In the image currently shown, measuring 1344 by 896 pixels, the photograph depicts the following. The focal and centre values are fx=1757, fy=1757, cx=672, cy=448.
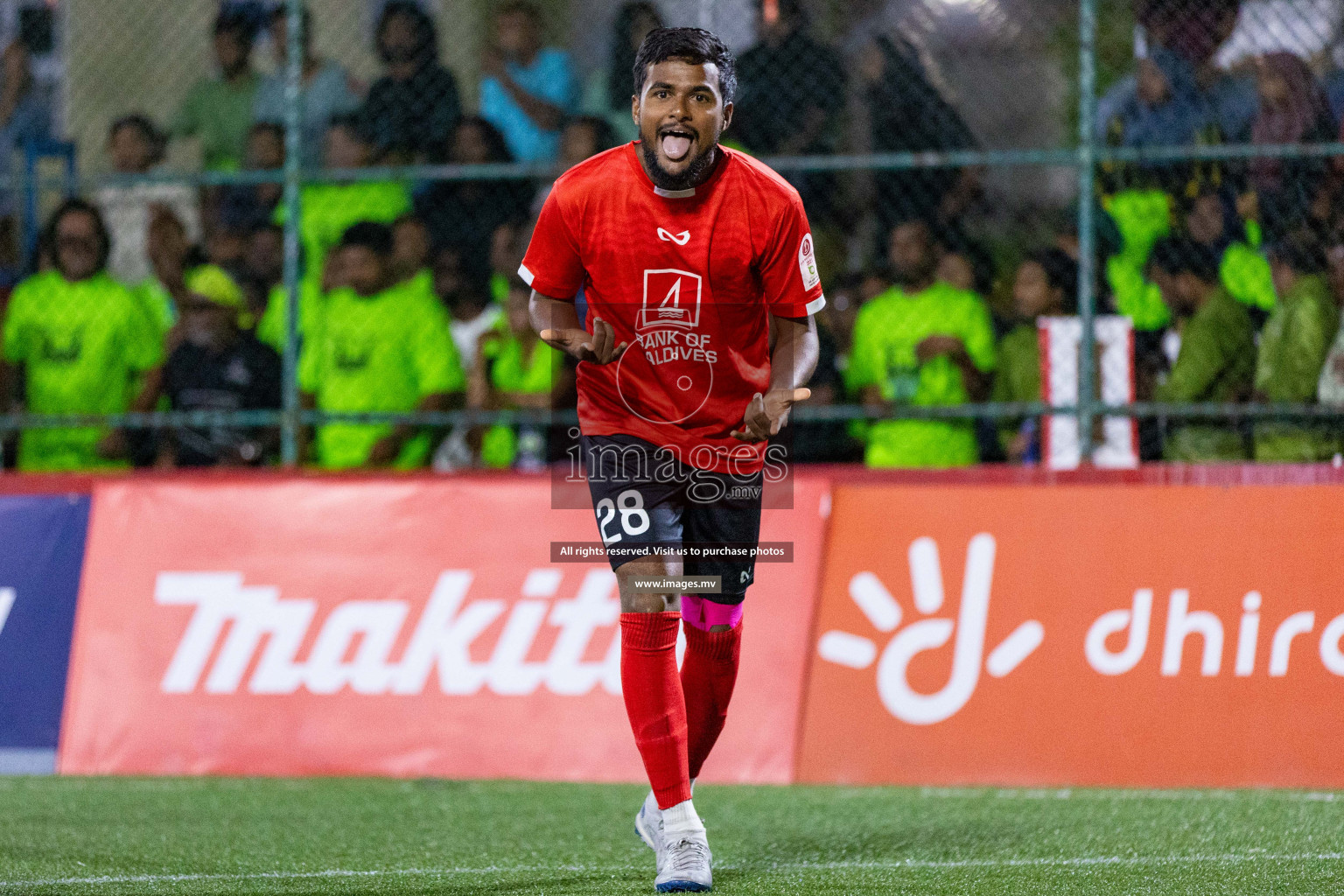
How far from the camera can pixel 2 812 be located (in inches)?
228

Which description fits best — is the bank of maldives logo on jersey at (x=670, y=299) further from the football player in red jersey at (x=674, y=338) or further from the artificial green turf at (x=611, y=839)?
the artificial green turf at (x=611, y=839)

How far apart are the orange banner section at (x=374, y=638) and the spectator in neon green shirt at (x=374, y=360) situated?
Result: 1.41 m

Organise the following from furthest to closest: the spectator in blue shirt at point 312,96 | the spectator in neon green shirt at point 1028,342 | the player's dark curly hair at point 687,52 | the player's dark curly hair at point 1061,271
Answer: the spectator in blue shirt at point 312,96
the spectator in neon green shirt at point 1028,342
the player's dark curly hair at point 1061,271
the player's dark curly hair at point 687,52

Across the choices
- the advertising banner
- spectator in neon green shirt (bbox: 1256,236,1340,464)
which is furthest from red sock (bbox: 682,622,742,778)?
spectator in neon green shirt (bbox: 1256,236,1340,464)

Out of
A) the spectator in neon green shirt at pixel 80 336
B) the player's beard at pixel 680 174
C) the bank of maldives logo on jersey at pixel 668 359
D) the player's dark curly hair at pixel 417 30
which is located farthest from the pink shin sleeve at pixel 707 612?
the player's dark curly hair at pixel 417 30

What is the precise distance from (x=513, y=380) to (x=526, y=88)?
181cm

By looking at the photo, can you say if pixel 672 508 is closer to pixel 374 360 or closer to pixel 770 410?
pixel 770 410

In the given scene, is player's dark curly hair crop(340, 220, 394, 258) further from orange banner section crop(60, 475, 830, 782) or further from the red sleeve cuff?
the red sleeve cuff

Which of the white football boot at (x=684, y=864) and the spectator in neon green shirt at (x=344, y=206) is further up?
the spectator in neon green shirt at (x=344, y=206)

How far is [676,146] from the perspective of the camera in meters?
4.44

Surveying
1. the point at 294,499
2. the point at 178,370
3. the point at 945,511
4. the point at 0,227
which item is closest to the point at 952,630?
the point at 945,511

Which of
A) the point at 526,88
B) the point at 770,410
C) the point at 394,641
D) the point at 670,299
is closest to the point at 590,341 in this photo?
the point at 670,299

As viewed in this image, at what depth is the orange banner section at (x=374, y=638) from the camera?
257 inches

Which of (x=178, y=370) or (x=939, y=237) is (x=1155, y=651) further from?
(x=178, y=370)
